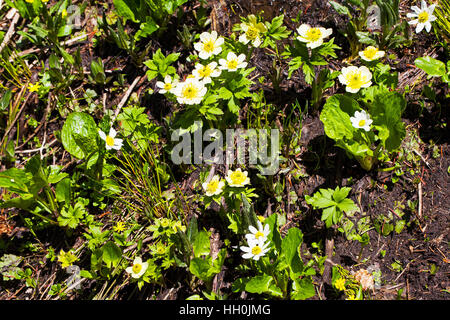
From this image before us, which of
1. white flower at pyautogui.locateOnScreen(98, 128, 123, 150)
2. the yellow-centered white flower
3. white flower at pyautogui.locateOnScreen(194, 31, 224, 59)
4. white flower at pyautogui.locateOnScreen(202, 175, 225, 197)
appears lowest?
white flower at pyautogui.locateOnScreen(202, 175, 225, 197)

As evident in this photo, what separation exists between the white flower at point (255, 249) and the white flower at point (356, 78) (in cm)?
108

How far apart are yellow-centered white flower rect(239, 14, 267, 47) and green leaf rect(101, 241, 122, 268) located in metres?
1.48

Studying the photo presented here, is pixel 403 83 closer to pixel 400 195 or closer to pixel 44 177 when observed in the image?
pixel 400 195

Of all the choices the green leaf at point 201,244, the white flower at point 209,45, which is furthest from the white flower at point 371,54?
the green leaf at point 201,244

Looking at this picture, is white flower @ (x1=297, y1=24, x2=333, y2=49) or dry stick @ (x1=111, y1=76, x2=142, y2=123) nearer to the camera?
white flower @ (x1=297, y1=24, x2=333, y2=49)

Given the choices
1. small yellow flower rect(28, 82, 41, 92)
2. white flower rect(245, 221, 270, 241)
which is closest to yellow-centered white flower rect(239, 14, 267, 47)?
white flower rect(245, 221, 270, 241)

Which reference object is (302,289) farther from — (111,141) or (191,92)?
(111,141)

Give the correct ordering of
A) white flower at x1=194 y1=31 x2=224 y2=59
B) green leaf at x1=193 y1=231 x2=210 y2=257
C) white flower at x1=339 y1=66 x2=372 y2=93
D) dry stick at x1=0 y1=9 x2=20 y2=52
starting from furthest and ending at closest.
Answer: dry stick at x1=0 y1=9 x2=20 y2=52 < white flower at x1=194 y1=31 x2=224 y2=59 < white flower at x1=339 y1=66 x2=372 y2=93 < green leaf at x1=193 y1=231 x2=210 y2=257

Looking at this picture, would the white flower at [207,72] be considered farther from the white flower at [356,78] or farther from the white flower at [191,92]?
the white flower at [356,78]

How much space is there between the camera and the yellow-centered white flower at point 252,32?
256cm

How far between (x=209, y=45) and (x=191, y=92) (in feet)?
1.52

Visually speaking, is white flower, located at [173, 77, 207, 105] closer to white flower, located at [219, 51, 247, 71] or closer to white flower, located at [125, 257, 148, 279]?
white flower, located at [219, 51, 247, 71]

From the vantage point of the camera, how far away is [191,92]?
241 centimetres

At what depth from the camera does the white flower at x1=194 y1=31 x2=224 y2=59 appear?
8.76 ft
